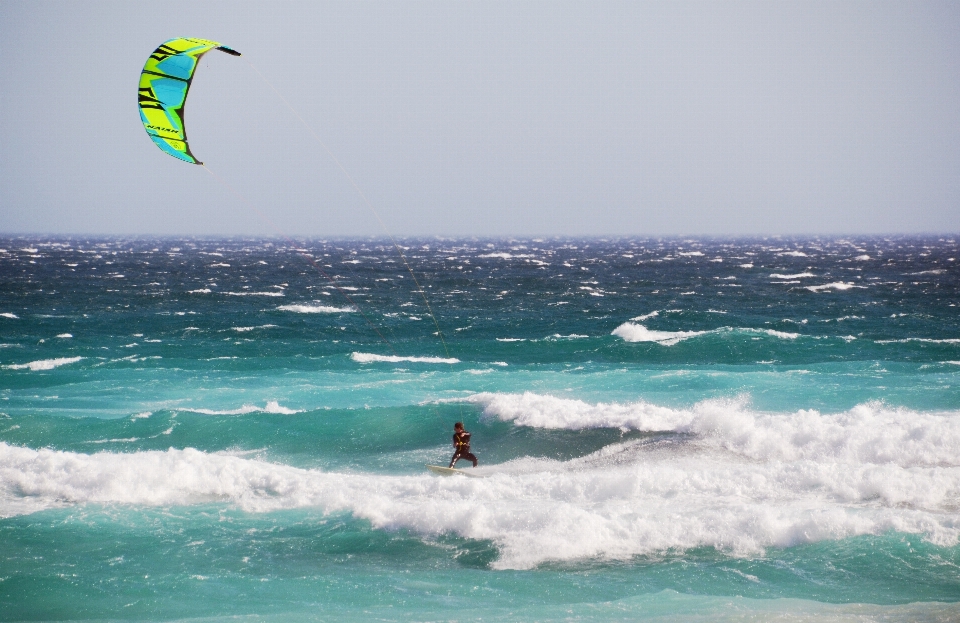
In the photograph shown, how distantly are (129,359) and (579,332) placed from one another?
56.9 ft

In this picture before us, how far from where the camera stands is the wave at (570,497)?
35.9ft

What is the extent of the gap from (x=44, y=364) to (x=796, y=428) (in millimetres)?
22461

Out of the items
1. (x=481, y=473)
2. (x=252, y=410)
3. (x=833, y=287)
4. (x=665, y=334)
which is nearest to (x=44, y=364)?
(x=252, y=410)

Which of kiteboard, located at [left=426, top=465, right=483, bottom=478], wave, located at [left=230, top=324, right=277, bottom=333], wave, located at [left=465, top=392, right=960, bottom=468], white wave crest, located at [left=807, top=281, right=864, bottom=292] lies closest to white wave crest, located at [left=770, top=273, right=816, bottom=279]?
white wave crest, located at [left=807, top=281, right=864, bottom=292]

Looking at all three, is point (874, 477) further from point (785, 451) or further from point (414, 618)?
point (414, 618)

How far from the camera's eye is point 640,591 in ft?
31.4

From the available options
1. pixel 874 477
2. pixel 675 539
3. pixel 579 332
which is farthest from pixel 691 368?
pixel 675 539

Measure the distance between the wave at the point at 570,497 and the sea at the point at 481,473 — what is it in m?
0.04

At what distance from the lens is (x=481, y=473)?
1424cm

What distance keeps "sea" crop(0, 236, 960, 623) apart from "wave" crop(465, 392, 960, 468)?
6 centimetres

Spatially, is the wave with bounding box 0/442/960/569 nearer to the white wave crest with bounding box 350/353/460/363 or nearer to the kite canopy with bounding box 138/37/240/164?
the kite canopy with bounding box 138/37/240/164

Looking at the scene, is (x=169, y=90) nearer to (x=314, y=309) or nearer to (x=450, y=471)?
(x=450, y=471)

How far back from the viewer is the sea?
966cm

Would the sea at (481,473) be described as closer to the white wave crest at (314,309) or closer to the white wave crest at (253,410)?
the white wave crest at (253,410)
